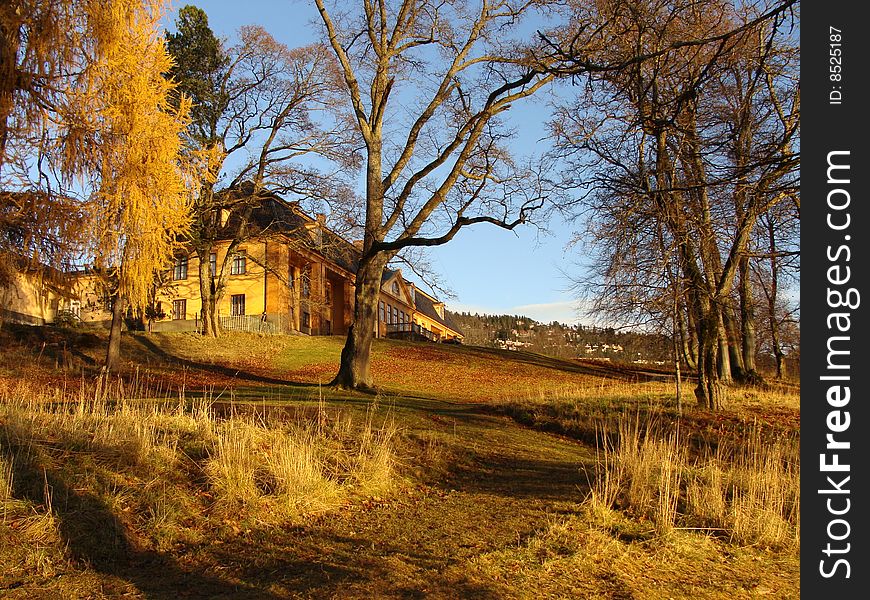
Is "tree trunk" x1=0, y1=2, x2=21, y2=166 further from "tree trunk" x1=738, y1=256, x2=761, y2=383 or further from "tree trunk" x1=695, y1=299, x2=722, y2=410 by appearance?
"tree trunk" x1=738, y1=256, x2=761, y2=383

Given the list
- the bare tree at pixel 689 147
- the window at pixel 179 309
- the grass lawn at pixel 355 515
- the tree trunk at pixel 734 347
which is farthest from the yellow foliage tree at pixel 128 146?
the window at pixel 179 309

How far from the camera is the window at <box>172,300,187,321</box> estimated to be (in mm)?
40312

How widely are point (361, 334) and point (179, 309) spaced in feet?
91.2

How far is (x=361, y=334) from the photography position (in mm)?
16172

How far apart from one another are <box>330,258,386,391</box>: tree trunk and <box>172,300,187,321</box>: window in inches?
1063

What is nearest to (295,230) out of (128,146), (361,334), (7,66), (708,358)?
(361,334)


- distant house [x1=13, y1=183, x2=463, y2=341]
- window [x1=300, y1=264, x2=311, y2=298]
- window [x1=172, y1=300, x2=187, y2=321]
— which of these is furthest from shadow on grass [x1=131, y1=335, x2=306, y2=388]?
window [x1=172, y1=300, x2=187, y2=321]

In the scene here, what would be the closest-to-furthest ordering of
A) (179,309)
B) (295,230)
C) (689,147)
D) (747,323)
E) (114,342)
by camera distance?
(689,147) → (114,342) → (747,323) → (295,230) → (179,309)

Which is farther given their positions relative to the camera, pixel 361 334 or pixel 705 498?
pixel 361 334

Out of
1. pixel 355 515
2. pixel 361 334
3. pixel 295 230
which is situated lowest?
pixel 355 515

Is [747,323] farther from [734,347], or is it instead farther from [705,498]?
[705,498]

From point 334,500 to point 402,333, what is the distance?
43.1 m
